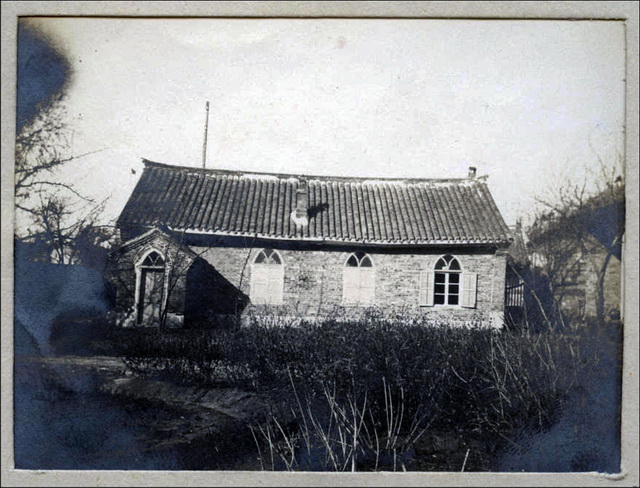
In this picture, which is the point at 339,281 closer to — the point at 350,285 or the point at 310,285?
the point at 350,285

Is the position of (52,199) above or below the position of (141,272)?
above

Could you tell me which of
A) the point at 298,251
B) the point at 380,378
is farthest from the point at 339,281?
the point at 380,378

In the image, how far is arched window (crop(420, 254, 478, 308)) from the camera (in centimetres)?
431

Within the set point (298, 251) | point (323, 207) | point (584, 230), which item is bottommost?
point (298, 251)

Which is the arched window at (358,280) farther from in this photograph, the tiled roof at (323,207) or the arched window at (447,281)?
the arched window at (447,281)

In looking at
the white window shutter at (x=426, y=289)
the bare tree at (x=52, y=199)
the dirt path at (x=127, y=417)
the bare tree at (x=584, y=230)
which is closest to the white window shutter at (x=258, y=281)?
the dirt path at (x=127, y=417)

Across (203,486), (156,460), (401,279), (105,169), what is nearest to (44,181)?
(105,169)

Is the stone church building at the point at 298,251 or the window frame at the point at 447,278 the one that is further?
the window frame at the point at 447,278

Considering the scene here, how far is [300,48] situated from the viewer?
416 centimetres

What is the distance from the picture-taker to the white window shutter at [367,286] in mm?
4277

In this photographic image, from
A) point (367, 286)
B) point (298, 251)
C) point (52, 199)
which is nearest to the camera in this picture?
point (52, 199)

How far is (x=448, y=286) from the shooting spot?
4.32 m

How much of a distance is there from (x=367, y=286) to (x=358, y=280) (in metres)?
0.10

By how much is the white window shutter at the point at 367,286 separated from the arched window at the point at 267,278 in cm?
75
